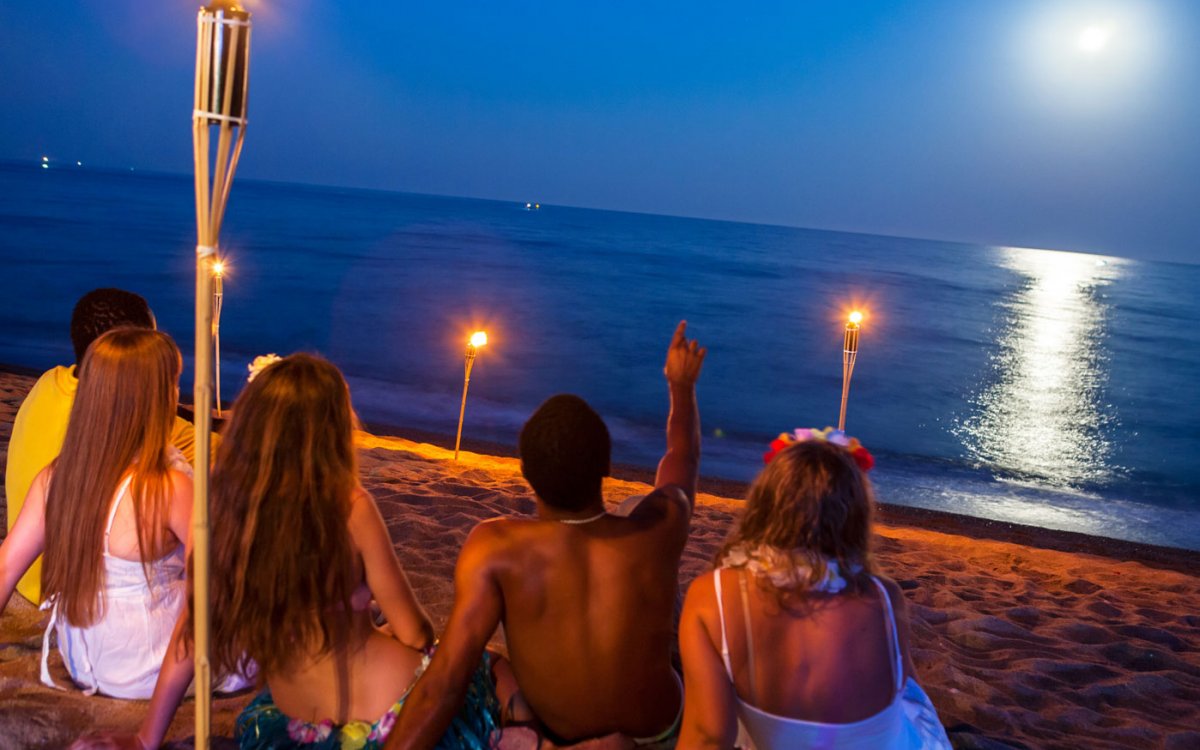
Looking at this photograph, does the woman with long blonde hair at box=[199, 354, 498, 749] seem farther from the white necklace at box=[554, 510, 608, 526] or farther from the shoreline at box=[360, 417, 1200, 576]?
the shoreline at box=[360, 417, 1200, 576]

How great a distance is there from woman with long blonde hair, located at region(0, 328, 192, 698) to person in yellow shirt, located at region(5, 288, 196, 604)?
0.44 metres

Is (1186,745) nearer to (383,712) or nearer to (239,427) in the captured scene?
(383,712)

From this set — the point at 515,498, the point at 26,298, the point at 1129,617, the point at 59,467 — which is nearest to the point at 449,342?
Result: the point at 26,298

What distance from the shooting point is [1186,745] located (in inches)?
140

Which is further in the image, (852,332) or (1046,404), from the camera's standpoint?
(1046,404)

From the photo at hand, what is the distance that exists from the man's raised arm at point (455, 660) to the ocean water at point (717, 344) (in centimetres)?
943

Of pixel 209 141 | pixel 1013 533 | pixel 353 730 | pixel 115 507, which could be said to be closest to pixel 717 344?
pixel 1013 533

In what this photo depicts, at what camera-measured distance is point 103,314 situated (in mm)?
3100

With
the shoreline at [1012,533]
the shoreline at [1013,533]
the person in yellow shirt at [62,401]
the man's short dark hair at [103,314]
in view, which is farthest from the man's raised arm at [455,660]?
the shoreline at [1013,533]

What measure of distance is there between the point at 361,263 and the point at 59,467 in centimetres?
4213

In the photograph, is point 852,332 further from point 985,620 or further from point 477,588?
point 477,588

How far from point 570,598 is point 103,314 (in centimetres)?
188

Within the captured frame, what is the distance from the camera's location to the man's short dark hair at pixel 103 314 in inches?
122

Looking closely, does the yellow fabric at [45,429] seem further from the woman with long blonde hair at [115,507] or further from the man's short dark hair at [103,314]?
the woman with long blonde hair at [115,507]
